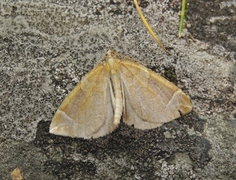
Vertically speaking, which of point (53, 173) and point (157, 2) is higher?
point (157, 2)

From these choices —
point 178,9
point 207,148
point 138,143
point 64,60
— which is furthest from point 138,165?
point 178,9

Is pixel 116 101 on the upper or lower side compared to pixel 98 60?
lower

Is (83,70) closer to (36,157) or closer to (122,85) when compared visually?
(122,85)

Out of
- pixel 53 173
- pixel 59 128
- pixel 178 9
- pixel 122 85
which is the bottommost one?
pixel 53 173
